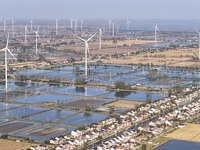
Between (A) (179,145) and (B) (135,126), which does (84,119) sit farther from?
(A) (179,145)

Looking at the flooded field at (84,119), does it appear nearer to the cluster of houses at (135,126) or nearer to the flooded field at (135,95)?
the cluster of houses at (135,126)

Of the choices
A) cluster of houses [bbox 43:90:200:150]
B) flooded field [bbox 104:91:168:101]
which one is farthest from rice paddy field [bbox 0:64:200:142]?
cluster of houses [bbox 43:90:200:150]

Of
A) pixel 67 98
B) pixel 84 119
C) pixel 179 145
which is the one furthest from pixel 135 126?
pixel 67 98

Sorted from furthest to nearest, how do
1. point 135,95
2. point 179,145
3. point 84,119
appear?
point 135,95 < point 84,119 < point 179,145

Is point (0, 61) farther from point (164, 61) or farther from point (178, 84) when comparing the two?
point (178, 84)

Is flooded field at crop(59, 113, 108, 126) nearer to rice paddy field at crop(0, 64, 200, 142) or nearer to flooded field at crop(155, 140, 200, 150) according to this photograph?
rice paddy field at crop(0, 64, 200, 142)

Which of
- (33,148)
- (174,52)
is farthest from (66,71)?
(33,148)

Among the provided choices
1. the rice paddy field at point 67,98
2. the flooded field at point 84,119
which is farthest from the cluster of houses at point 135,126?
the rice paddy field at point 67,98

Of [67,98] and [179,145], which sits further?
[67,98]
